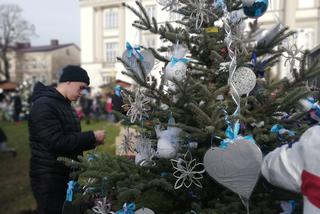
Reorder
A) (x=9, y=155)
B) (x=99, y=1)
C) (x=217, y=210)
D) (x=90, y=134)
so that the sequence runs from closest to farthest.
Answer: (x=217, y=210), (x=90, y=134), (x=9, y=155), (x=99, y=1)

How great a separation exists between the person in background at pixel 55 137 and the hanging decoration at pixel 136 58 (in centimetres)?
72

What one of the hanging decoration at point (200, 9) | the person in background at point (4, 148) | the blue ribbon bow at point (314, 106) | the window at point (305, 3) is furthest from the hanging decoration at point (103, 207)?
the window at point (305, 3)

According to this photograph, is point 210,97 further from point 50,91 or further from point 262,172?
point 50,91

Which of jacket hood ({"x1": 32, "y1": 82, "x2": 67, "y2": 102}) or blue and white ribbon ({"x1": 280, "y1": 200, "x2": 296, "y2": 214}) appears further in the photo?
jacket hood ({"x1": 32, "y1": 82, "x2": 67, "y2": 102})

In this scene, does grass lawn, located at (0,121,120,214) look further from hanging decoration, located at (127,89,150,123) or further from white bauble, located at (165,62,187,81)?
white bauble, located at (165,62,187,81)

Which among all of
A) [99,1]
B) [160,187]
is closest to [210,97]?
[160,187]

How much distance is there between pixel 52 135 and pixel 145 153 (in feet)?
2.46

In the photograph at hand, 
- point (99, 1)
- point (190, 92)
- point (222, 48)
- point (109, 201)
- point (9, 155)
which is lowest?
point (9, 155)

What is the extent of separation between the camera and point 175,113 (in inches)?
89.9

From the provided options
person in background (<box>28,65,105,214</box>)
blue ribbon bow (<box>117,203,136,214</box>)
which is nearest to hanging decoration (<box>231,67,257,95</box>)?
blue ribbon bow (<box>117,203,136,214</box>)

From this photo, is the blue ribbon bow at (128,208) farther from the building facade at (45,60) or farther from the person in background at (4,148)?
the building facade at (45,60)

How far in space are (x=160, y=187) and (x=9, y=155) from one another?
7367 mm

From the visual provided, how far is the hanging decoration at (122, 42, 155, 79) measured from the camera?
236cm

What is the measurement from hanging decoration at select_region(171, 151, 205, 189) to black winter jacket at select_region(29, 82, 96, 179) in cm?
85
